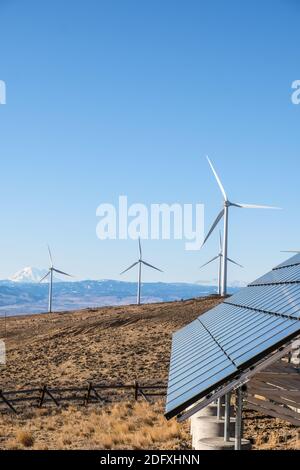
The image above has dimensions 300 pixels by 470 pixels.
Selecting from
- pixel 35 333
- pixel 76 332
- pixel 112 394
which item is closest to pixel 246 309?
pixel 112 394

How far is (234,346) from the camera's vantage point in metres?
17.1

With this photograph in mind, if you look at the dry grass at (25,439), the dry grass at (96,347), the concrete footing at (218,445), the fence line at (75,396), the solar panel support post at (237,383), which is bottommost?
the dry grass at (96,347)

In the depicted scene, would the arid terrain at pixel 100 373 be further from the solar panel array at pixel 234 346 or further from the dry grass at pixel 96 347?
the solar panel array at pixel 234 346

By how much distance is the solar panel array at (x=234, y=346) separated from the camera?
14200 mm

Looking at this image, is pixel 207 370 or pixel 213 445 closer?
pixel 207 370

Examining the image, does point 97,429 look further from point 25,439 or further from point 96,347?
point 96,347

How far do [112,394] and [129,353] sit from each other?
781 inches

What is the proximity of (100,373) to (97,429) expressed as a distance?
23.7m

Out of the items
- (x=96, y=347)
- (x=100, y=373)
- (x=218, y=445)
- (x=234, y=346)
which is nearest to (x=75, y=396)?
(x=100, y=373)

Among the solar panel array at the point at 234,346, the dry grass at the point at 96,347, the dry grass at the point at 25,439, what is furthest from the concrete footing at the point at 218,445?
the dry grass at the point at 96,347

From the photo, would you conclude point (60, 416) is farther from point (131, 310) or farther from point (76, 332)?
point (131, 310)

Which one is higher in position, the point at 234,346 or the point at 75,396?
the point at 234,346

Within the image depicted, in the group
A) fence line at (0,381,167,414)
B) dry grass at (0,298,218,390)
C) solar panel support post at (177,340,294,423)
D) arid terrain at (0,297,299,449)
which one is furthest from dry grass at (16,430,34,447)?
dry grass at (0,298,218,390)

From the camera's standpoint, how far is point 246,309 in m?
25.0
